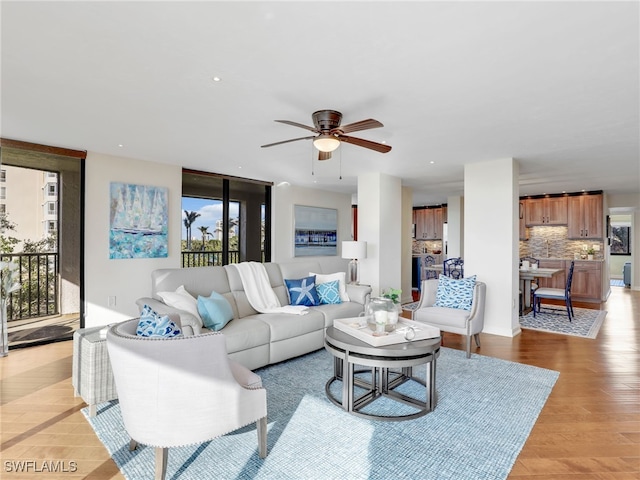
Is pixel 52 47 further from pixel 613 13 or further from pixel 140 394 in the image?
pixel 613 13

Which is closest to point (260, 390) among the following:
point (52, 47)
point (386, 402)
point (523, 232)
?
point (386, 402)

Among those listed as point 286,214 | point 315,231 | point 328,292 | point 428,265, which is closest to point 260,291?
point 328,292

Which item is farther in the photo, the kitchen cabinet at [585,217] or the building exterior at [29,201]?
the kitchen cabinet at [585,217]

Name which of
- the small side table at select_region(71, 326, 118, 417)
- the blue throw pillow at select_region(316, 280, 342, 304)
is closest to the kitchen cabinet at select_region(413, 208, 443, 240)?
the blue throw pillow at select_region(316, 280, 342, 304)

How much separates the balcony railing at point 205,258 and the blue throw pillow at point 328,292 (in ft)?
8.91

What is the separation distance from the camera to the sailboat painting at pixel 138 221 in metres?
5.09

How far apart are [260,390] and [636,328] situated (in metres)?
6.18

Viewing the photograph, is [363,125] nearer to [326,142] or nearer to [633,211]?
[326,142]

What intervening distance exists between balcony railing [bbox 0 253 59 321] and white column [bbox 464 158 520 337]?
590 cm

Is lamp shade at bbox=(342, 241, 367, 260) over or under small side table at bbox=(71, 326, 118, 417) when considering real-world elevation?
over

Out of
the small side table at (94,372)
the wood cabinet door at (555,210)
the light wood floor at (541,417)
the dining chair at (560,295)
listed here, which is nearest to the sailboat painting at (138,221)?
the light wood floor at (541,417)

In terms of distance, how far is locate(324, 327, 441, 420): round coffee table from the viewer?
2.58 m

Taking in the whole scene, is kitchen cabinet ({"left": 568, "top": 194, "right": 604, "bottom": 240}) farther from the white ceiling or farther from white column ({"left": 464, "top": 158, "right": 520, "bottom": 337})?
white column ({"left": 464, "top": 158, "right": 520, "bottom": 337})

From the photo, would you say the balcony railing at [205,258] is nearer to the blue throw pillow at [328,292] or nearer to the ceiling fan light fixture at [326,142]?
the blue throw pillow at [328,292]
